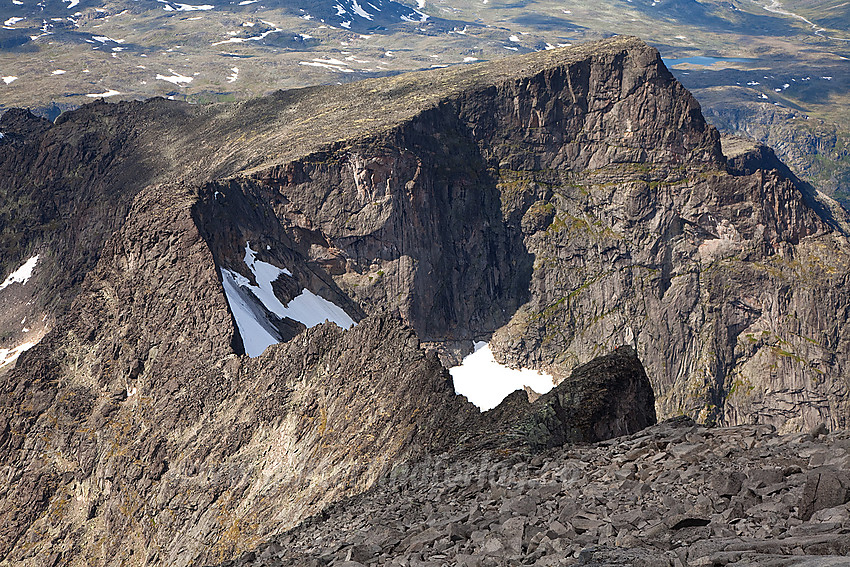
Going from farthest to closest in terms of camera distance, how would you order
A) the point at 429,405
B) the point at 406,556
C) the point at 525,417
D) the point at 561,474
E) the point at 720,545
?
the point at 429,405
the point at 525,417
the point at 561,474
the point at 406,556
the point at 720,545

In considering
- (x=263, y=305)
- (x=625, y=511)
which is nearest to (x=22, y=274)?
(x=263, y=305)

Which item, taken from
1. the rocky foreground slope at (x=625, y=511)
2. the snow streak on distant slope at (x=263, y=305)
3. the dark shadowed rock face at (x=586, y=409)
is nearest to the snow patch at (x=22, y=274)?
the snow streak on distant slope at (x=263, y=305)

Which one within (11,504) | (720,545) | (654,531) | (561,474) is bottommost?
(11,504)

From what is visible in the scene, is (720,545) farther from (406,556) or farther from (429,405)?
(429,405)

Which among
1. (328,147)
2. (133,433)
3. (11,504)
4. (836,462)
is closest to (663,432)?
(836,462)

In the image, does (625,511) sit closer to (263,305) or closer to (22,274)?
(263,305)

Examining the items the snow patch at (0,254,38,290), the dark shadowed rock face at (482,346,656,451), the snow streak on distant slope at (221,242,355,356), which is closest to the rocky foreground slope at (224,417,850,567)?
the dark shadowed rock face at (482,346,656,451)
